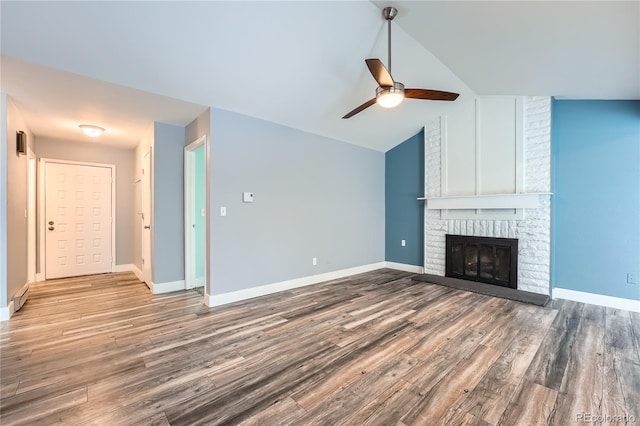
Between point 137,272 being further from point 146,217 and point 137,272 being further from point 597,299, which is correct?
point 597,299

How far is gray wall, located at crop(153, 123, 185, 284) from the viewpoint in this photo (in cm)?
411

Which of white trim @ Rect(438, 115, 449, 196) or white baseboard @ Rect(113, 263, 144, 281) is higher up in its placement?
white trim @ Rect(438, 115, 449, 196)

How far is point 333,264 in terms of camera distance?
4.93 meters

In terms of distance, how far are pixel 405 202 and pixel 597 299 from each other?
10.0 ft

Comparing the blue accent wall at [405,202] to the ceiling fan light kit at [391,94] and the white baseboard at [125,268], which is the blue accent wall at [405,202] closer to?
the ceiling fan light kit at [391,94]

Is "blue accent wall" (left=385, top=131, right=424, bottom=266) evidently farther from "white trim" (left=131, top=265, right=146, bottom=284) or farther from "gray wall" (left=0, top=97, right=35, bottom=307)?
"gray wall" (left=0, top=97, right=35, bottom=307)

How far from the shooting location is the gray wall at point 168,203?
4105mm

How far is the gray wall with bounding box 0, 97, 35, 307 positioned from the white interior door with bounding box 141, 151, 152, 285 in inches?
54.2

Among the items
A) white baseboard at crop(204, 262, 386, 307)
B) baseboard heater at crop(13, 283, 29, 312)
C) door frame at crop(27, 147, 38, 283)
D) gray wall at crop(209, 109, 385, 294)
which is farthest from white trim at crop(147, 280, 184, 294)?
door frame at crop(27, 147, 38, 283)

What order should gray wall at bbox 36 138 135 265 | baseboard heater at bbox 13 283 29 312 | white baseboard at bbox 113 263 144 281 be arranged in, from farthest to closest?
white baseboard at bbox 113 263 144 281, gray wall at bbox 36 138 135 265, baseboard heater at bbox 13 283 29 312

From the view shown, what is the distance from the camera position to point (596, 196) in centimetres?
362

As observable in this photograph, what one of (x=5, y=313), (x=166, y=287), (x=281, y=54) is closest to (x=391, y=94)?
(x=281, y=54)

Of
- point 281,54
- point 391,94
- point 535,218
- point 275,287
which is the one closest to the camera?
point 391,94

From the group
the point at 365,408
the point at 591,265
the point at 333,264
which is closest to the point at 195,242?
the point at 333,264
